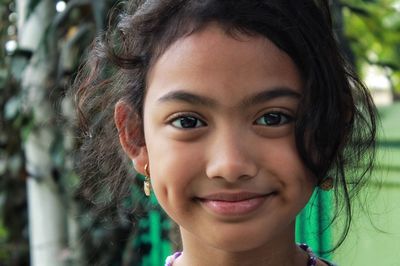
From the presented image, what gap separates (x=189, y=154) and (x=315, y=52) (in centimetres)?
27

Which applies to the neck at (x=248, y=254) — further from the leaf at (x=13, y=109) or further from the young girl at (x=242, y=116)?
the leaf at (x=13, y=109)

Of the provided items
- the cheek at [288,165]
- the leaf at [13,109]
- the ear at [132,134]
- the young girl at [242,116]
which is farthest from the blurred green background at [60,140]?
the cheek at [288,165]

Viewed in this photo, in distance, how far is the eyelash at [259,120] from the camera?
129 centimetres

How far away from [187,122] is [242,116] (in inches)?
3.9

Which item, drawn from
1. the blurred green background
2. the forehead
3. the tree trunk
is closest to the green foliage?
the blurred green background

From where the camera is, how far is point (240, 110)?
1271 millimetres

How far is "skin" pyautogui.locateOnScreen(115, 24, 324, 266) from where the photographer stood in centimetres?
126

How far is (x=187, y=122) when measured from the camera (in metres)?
1.31

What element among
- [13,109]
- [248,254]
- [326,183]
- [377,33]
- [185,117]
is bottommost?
[248,254]

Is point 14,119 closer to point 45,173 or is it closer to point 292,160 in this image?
point 45,173

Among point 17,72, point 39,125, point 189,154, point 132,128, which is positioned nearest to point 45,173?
point 39,125

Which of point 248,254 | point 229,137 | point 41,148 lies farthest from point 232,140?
point 41,148

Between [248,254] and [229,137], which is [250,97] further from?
[248,254]

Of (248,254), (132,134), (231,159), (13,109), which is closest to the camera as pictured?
(231,159)
